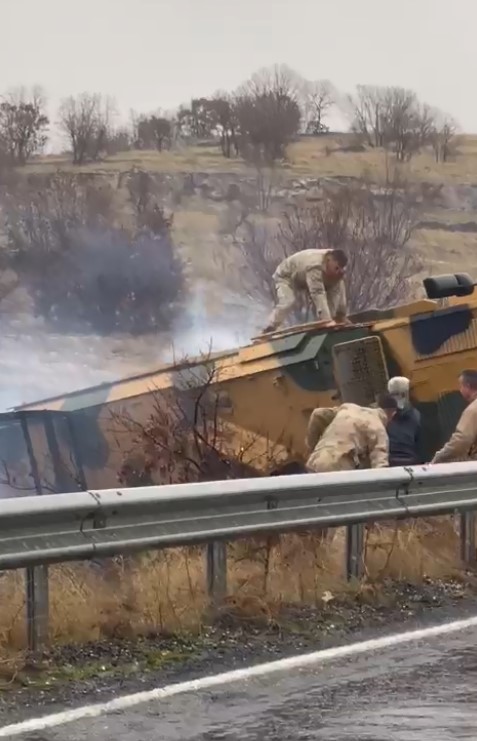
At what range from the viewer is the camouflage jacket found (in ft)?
44.6

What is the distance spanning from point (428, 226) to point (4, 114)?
13.7m

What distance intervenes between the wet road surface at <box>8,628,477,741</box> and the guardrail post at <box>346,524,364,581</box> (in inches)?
60.9

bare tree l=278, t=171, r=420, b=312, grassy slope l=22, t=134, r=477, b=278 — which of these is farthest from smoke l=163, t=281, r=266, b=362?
bare tree l=278, t=171, r=420, b=312

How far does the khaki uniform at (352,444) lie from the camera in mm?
10078

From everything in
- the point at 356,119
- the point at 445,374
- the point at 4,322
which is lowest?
the point at 4,322

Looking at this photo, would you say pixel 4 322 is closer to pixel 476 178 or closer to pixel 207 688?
pixel 476 178

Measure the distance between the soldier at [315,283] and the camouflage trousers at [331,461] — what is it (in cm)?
339

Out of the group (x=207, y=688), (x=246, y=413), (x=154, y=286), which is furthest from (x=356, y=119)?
(x=207, y=688)

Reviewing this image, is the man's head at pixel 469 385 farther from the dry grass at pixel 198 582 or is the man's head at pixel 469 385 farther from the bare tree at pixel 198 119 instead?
the bare tree at pixel 198 119

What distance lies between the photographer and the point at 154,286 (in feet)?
134

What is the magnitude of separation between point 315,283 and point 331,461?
3889 mm

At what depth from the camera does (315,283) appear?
13656 millimetres

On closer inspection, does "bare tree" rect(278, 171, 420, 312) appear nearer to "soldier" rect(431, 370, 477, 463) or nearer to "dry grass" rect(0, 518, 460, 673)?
"soldier" rect(431, 370, 477, 463)

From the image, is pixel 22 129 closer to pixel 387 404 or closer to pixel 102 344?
pixel 102 344
